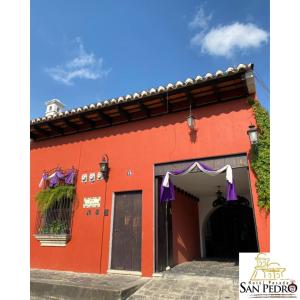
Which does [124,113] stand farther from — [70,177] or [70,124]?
[70,177]

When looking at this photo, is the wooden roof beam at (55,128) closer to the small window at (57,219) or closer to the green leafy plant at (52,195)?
the green leafy plant at (52,195)

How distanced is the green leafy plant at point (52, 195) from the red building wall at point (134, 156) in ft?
1.04

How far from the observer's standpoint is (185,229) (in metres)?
9.67

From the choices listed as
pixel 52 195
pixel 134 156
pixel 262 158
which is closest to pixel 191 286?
pixel 262 158

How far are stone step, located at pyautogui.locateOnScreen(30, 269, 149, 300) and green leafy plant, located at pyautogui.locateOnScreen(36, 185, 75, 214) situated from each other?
7.31 feet

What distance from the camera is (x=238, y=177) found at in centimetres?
875

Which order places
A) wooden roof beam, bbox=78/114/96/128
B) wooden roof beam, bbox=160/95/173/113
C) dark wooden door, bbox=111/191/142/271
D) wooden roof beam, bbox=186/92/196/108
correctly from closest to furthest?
dark wooden door, bbox=111/191/142/271
wooden roof beam, bbox=186/92/196/108
wooden roof beam, bbox=160/95/173/113
wooden roof beam, bbox=78/114/96/128

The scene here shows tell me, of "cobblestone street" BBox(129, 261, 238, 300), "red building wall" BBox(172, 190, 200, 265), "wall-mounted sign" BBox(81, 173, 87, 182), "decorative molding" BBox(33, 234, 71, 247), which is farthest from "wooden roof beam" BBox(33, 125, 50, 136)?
"cobblestone street" BBox(129, 261, 238, 300)

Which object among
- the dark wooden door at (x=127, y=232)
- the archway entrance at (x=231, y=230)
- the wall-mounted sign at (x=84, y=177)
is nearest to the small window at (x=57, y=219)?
the wall-mounted sign at (x=84, y=177)

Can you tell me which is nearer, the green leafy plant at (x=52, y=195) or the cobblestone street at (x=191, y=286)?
the cobblestone street at (x=191, y=286)

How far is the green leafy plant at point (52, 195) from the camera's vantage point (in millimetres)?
8700

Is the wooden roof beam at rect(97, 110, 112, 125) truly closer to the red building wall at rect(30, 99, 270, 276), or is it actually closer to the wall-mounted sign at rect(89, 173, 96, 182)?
the red building wall at rect(30, 99, 270, 276)

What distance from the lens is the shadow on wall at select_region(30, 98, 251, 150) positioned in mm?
7180
